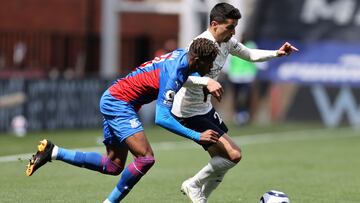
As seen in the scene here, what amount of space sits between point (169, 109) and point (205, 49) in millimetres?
661

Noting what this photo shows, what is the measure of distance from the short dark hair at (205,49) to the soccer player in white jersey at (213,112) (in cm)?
69

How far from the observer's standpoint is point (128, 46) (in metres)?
30.3

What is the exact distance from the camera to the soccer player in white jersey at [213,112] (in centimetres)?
1002

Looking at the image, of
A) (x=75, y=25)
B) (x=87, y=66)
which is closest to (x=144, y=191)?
(x=87, y=66)

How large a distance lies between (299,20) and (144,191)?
16104mm

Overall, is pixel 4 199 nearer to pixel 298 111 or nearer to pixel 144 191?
pixel 144 191

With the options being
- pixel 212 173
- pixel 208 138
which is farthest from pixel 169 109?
pixel 212 173

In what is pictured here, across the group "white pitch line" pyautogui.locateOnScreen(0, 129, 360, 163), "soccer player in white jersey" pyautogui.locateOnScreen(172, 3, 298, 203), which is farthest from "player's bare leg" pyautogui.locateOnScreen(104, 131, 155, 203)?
"white pitch line" pyautogui.locateOnScreen(0, 129, 360, 163)

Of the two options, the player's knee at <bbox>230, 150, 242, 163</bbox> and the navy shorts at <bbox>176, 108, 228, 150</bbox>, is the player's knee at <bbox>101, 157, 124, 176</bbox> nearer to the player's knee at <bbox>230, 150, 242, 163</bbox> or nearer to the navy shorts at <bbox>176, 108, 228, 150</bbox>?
the navy shorts at <bbox>176, 108, 228, 150</bbox>

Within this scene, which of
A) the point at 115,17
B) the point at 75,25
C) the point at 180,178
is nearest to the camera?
the point at 180,178

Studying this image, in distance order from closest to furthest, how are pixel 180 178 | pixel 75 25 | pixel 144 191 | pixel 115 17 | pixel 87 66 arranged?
pixel 144 191, pixel 180 178, pixel 115 17, pixel 87 66, pixel 75 25

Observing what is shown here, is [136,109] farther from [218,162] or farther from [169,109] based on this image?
[218,162]

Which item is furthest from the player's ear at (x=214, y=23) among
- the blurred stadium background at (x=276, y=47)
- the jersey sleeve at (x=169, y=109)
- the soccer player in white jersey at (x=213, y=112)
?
the blurred stadium background at (x=276, y=47)

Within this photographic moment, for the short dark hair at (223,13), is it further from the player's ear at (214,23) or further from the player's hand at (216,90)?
the player's hand at (216,90)
